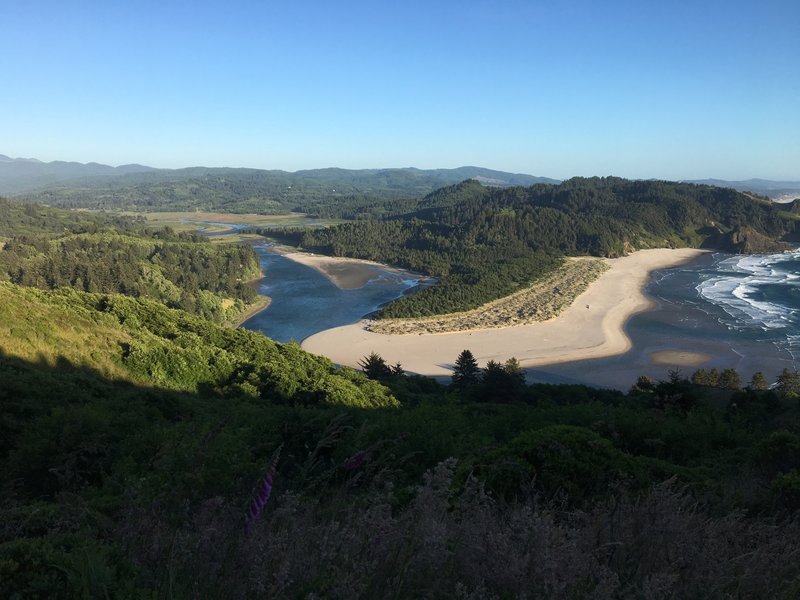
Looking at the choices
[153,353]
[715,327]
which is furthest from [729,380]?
[153,353]

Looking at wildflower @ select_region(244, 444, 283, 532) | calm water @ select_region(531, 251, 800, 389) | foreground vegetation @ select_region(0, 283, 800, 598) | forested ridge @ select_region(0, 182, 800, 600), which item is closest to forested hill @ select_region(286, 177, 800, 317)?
calm water @ select_region(531, 251, 800, 389)

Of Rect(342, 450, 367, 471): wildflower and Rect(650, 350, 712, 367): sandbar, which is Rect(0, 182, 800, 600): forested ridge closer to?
Rect(342, 450, 367, 471): wildflower

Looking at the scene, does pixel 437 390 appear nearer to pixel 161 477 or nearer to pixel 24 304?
pixel 24 304

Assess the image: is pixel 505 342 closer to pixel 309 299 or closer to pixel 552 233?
pixel 309 299

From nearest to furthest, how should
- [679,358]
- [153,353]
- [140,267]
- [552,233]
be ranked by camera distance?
[153,353] → [679,358] → [140,267] → [552,233]

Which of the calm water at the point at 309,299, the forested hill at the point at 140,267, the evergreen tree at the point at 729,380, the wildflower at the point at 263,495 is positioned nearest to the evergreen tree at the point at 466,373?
the evergreen tree at the point at 729,380

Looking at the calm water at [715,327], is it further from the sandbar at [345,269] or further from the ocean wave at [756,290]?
the sandbar at [345,269]

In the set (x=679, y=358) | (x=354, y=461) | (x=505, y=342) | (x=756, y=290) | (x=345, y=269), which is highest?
(x=354, y=461)
